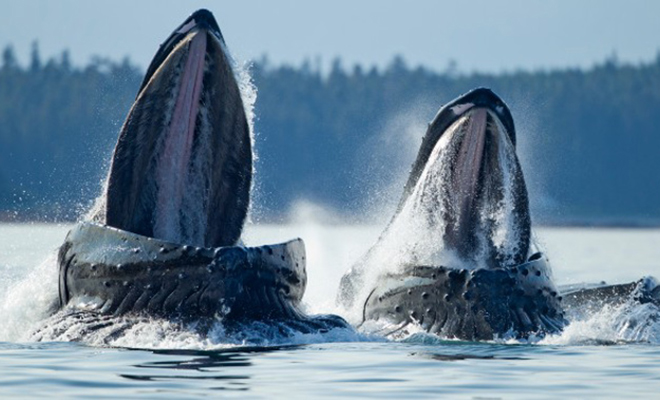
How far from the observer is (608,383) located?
11.5 m

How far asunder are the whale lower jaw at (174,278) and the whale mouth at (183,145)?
16.7 inches

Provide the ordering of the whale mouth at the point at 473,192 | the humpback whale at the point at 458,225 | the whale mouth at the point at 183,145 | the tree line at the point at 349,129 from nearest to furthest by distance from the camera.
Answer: the whale mouth at the point at 183,145, the humpback whale at the point at 458,225, the whale mouth at the point at 473,192, the tree line at the point at 349,129

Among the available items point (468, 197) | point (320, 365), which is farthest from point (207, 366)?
point (468, 197)

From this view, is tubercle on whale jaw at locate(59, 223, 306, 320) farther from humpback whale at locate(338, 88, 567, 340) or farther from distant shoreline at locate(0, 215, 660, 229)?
distant shoreline at locate(0, 215, 660, 229)

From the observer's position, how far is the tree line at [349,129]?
115 meters

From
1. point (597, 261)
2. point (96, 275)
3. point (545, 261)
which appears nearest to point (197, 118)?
point (96, 275)

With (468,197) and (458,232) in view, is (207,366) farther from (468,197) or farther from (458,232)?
(468,197)

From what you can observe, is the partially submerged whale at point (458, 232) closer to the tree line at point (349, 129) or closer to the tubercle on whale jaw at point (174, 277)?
the tubercle on whale jaw at point (174, 277)

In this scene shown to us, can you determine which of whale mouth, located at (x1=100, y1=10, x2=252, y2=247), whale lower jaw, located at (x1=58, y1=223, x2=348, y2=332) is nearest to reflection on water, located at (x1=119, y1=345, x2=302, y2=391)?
whale lower jaw, located at (x1=58, y1=223, x2=348, y2=332)

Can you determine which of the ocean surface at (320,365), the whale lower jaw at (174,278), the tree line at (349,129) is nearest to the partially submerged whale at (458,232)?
the ocean surface at (320,365)

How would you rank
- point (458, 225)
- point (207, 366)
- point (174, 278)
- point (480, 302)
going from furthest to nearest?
point (458, 225)
point (480, 302)
point (174, 278)
point (207, 366)

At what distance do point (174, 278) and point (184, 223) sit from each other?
93cm

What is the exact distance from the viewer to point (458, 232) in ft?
47.1

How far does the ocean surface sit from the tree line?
88390 millimetres
